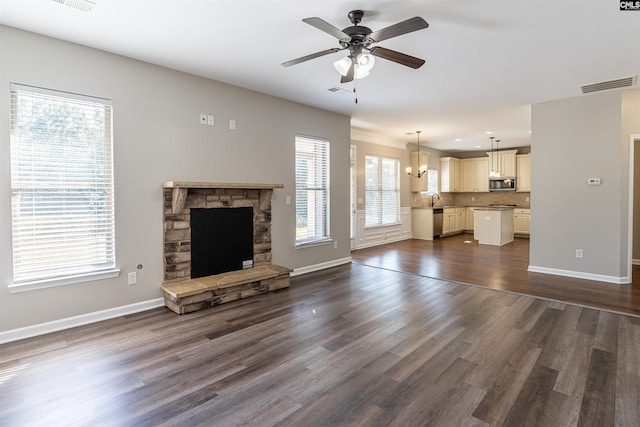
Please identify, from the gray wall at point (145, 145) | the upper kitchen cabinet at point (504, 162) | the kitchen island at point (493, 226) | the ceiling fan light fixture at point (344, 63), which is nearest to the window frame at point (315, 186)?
the gray wall at point (145, 145)

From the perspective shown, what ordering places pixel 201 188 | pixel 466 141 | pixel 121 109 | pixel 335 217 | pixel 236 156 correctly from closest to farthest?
pixel 121 109 < pixel 201 188 < pixel 236 156 < pixel 335 217 < pixel 466 141

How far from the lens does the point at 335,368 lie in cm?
248

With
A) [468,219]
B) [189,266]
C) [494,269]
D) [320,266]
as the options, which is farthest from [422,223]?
[189,266]

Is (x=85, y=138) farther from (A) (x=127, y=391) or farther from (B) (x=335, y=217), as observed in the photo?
(B) (x=335, y=217)

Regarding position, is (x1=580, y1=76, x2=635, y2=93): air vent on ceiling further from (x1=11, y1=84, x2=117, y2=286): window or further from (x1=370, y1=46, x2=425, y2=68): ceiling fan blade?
(x1=11, y1=84, x2=117, y2=286): window

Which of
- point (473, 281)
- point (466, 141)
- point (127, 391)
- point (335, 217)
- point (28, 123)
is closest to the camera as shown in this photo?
point (127, 391)

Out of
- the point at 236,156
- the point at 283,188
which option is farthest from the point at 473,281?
the point at 236,156

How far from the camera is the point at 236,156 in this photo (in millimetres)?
4520

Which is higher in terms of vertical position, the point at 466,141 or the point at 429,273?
the point at 466,141

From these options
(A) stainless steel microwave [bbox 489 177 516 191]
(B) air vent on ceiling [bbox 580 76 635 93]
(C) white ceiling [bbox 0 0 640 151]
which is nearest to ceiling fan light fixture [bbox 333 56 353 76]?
(C) white ceiling [bbox 0 0 640 151]

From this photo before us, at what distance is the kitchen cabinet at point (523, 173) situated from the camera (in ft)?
31.5

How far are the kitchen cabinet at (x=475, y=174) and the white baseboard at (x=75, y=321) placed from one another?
10062mm

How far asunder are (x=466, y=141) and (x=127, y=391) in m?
9.20

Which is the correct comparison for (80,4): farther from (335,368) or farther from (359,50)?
(335,368)
